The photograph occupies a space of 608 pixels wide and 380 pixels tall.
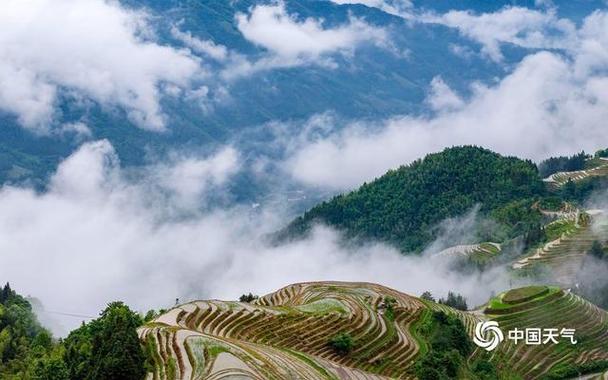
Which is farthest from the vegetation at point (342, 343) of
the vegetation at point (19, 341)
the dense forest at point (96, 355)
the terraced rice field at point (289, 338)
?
the vegetation at point (19, 341)

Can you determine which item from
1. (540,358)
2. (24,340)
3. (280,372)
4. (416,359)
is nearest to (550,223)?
(540,358)

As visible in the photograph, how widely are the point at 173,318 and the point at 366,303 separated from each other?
2415 cm

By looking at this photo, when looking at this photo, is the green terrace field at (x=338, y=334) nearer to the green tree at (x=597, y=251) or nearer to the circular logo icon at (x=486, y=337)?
the circular logo icon at (x=486, y=337)

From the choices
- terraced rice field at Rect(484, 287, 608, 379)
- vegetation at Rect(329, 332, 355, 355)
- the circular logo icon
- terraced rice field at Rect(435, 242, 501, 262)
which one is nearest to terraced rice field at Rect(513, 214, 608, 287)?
terraced rice field at Rect(435, 242, 501, 262)

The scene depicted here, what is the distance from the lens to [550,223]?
164 meters

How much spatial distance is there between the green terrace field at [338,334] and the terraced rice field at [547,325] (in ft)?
0.39

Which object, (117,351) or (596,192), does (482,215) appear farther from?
(117,351)

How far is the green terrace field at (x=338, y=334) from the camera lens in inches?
2299

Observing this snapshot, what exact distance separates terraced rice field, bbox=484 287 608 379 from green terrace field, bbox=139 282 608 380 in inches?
4.7

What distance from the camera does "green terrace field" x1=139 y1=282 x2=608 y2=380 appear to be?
58406mm

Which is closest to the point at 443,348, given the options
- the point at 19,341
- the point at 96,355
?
the point at 96,355

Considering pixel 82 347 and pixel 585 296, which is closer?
pixel 82 347

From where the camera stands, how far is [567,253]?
140250 millimetres

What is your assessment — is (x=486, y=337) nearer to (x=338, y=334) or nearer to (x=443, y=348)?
(x=443, y=348)
